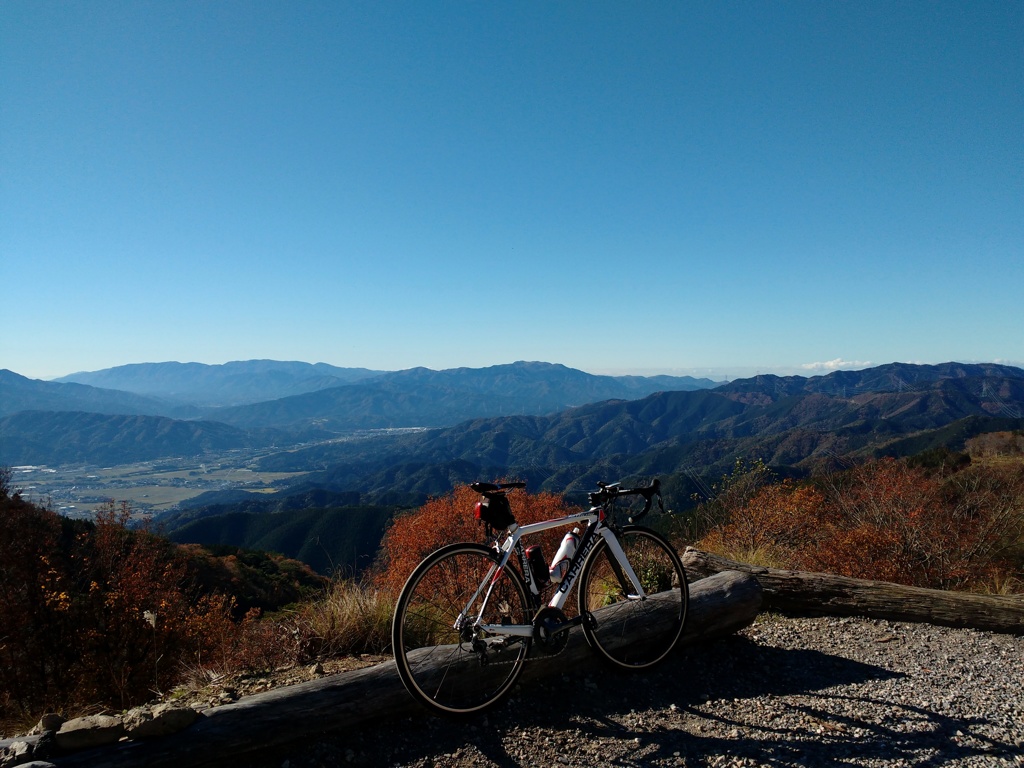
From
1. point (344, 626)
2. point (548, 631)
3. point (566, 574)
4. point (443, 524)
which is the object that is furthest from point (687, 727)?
point (443, 524)

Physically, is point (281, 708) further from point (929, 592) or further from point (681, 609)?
point (929, 592)

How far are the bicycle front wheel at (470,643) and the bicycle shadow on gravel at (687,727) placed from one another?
20cm

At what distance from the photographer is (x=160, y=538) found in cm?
2733

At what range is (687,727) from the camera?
156 inches

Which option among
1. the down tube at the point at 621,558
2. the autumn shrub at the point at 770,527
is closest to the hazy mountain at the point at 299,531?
the autumn shrub at the point at 770,527

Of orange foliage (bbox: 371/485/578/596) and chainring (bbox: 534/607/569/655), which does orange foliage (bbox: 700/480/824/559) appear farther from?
orange foliage (bbox: 371/485/578/596)

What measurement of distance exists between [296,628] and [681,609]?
3.68 metres

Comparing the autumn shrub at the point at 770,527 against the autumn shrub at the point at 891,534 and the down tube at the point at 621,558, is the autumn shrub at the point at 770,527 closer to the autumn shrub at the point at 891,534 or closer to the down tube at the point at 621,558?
the autumn shrub at the point at 891,534

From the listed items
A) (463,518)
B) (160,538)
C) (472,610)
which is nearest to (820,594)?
(472,610)

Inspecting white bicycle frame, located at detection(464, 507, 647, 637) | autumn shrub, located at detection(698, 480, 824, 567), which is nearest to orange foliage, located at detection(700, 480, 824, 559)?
autumn shrub, located at detection(698, 480, 824, 567)

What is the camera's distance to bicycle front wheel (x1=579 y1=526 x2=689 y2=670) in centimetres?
445

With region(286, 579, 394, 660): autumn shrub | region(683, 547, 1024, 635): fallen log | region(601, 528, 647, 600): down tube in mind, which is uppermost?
region(601, 528, 647, 600): down tube

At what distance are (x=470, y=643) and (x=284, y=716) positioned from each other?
4.17 feet

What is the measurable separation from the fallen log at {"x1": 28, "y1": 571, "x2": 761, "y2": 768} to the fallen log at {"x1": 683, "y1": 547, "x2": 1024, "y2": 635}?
324cm
